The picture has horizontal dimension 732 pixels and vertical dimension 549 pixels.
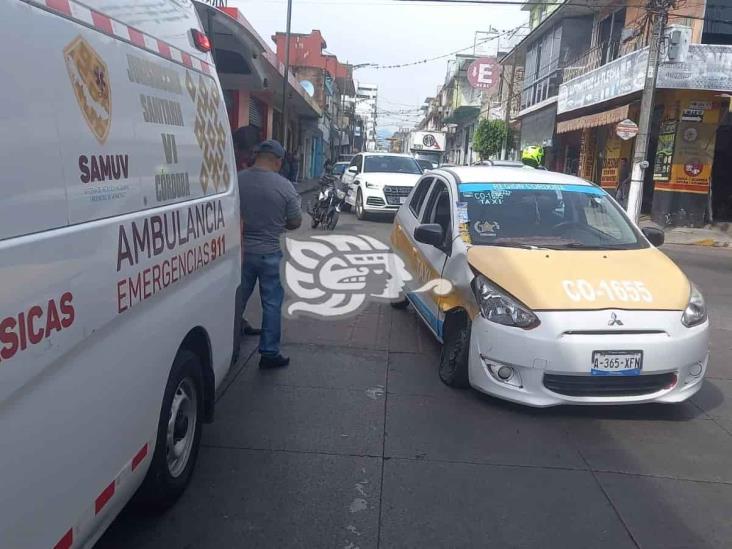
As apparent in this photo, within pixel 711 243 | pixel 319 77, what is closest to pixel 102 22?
pixel 711 243

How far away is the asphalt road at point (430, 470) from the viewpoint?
3.21 m

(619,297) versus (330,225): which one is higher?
(619,297)

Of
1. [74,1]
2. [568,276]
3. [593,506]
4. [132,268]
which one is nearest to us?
[74,1]

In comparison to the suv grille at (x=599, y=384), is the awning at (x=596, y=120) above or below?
above

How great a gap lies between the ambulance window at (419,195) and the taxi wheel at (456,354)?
1821 millimetres

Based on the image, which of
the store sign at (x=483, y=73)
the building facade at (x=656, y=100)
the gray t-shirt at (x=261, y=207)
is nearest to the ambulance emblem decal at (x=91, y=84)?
the gray t-shirt at (x=261, y=207)

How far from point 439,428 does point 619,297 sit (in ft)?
4.71

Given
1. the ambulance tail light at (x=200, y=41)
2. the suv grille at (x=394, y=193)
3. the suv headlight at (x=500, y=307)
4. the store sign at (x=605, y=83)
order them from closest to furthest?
the ambulance tail light at (x=200, y=41) → the suv headlight at (x=500, y=307) → the suv grille at (x=394, y=193) → the store sign at (x=605, y=83)

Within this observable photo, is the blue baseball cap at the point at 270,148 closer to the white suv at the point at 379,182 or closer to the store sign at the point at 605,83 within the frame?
the white suv at the point at 379,182

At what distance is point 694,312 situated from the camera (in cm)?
470

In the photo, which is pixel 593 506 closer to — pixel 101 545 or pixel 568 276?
pixel 568 276

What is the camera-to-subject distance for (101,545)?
9.94ft

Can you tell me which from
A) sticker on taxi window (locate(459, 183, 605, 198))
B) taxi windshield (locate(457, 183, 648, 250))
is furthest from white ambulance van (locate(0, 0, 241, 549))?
sticker on taxi window (locate(459, 183, 605, 198))

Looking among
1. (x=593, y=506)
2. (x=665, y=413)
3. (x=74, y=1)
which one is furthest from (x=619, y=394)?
(x=74, y=1)
